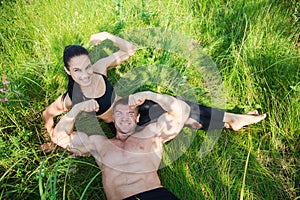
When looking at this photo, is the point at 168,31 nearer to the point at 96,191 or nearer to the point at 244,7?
the point at 244,7

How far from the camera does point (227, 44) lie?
312 centimetres

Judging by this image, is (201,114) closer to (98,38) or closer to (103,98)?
(103,98)

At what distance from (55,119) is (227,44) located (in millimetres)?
1752

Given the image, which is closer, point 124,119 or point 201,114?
point 124,119

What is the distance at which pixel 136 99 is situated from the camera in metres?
2.48

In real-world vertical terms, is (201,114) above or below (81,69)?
below

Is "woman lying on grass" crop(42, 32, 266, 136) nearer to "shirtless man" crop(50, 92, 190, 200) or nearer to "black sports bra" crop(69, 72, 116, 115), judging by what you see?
"black sports bra" crop(69, 72, 116, 115)

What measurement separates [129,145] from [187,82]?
34.8 inches

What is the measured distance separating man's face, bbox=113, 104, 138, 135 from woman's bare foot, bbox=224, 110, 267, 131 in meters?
0.82

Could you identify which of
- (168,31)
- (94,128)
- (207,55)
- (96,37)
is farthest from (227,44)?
(94,128)

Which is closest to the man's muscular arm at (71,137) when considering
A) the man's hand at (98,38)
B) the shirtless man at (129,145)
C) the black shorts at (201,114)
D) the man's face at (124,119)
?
the shirtless man at (129,145)

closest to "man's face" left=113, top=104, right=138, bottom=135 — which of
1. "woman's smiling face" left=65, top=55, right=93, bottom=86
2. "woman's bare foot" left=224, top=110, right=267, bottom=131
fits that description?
"woman's smiling face" left=65, top=55, right=93, bottom=86

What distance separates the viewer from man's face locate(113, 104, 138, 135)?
2422 mm

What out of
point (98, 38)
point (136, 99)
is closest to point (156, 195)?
point (136, 99)
